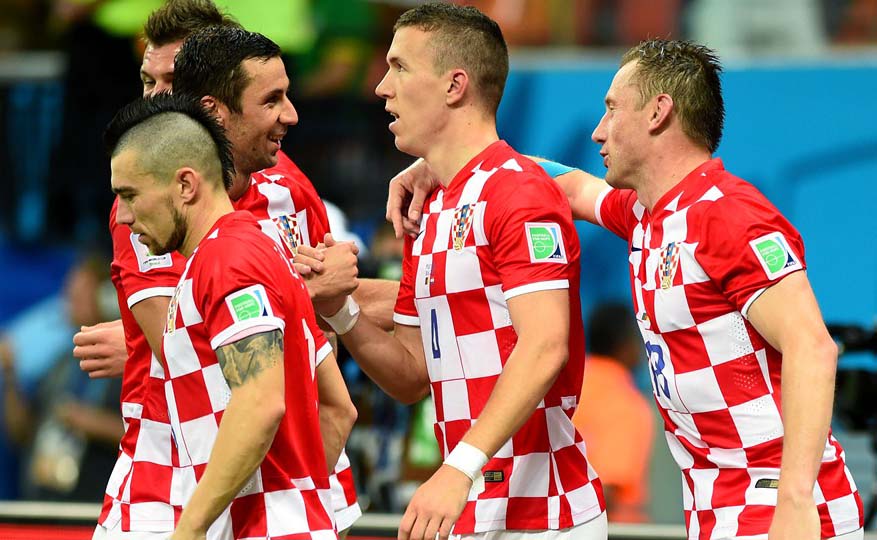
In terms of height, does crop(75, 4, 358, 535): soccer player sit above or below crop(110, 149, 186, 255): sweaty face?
below

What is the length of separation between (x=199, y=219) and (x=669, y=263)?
0.97 metres

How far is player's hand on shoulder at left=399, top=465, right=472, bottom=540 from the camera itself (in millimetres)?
2633

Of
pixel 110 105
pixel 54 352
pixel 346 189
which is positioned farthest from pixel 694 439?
pixel 54 352

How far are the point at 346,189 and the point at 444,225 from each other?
4.12 m

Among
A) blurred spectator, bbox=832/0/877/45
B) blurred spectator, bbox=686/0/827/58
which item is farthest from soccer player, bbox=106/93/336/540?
blurred spectator, bbox=832/0/877/45

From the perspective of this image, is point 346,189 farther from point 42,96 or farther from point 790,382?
point 790,382

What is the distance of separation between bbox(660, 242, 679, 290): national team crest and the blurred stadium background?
303 centimetres

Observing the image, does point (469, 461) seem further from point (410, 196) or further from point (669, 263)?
point (410, 196)

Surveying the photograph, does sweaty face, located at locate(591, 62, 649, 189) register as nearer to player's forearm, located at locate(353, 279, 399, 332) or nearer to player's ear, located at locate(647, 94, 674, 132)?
player's ear, located at locate(647, 94, 674, 132)

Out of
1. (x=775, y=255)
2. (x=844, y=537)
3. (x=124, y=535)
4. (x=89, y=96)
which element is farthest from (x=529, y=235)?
(x=89, y=96)

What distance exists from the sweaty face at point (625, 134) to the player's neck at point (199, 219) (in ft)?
2.88

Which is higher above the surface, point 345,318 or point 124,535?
point 345,318

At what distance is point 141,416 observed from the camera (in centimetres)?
309

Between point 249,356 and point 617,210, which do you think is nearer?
point 249,356
